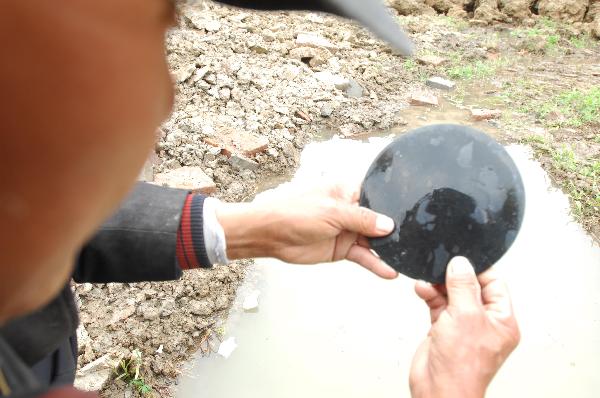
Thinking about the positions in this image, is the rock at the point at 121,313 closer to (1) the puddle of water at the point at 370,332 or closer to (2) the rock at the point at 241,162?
(1) the puddle of water at the point at 370,332

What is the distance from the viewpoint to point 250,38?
5.98 meters

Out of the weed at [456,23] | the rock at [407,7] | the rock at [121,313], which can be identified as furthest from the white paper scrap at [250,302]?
the rock at [407,7]

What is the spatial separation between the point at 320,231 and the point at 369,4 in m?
1.15

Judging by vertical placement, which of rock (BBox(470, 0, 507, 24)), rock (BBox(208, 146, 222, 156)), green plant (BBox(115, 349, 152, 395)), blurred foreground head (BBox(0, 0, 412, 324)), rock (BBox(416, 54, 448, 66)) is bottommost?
green plant (BBox(115, 349, 152, 395))

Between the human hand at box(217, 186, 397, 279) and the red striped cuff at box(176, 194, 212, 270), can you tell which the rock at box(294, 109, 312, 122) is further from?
the red striped cuff at box(176, 194, 212, 270)

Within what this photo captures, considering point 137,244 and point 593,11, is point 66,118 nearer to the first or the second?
point 137,244


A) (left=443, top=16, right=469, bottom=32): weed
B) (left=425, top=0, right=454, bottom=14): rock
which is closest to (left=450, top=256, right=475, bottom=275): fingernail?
(left=443, top=16, right=469, bottom=32): weed

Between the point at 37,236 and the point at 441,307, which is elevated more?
the point at 37,236

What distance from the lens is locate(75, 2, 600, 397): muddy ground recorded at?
285 cm

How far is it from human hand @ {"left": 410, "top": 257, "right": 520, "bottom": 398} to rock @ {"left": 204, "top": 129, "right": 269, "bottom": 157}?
271 centimetres

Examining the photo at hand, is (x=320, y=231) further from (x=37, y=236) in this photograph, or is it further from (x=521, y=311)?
(x=521, y=311)

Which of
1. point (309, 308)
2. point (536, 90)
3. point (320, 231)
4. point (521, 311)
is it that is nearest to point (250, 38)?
point (536, 90)

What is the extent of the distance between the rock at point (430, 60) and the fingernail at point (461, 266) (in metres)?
5.10

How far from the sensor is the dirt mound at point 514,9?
8.10 meters
